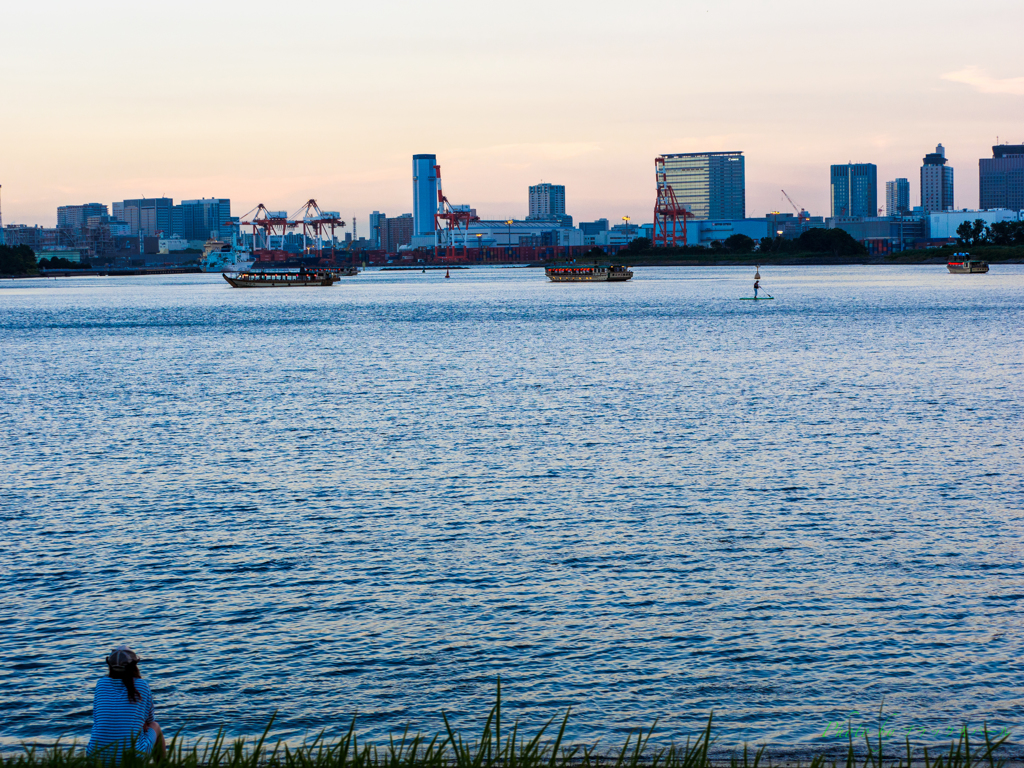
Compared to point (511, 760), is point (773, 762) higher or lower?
lower

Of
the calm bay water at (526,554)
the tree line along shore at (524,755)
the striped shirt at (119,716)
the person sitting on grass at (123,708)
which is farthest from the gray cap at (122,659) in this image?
the calm bay water at (526,554)

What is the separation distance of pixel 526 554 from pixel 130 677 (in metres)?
11.2

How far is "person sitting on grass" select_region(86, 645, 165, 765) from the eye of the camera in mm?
10695

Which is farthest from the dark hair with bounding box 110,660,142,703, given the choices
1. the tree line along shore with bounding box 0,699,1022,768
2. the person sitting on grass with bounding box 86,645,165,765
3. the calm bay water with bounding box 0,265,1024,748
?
A: the calm bay water with bounding box 0,265,1024,748

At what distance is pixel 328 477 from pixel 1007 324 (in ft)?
236

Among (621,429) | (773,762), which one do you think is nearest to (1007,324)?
(621,429)

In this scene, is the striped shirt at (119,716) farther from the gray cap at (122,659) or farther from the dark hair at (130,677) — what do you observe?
the gray cap at (122,659)

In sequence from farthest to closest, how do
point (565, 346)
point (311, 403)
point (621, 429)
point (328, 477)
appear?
1. point (565, 346)
2. point (311, 403)
3. point (621, 429)
4. point (328, 477)

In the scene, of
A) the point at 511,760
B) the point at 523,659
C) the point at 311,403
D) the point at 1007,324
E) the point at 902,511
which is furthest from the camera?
the point at 1007,324

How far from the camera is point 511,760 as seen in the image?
9.07 metres

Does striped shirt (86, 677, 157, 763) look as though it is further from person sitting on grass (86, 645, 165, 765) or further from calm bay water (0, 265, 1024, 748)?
calm bay water (0, 265, 1024, 748)

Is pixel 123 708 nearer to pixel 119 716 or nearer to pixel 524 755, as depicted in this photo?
pixel 119 716

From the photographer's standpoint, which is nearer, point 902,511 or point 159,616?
point 159,616

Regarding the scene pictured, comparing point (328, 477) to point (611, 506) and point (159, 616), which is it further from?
point (159, 616)
